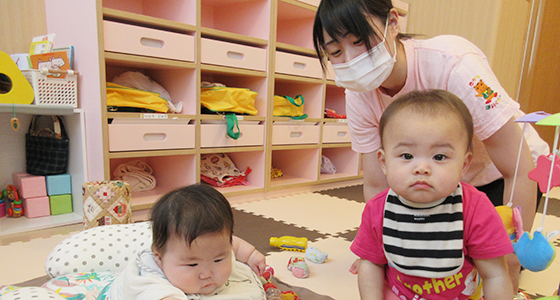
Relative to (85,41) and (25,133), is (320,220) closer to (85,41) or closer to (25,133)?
(85,41)

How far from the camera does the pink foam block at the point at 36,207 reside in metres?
1.59

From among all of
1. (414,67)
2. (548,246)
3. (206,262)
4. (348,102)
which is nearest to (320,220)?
(348,102)

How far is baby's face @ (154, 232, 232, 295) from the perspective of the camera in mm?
695

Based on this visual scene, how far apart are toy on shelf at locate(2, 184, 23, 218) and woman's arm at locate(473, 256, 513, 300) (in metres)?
1.83

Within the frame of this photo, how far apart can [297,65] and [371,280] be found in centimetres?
175

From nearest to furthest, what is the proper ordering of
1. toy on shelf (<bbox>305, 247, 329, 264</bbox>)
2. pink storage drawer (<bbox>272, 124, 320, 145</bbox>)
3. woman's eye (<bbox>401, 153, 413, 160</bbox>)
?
woman's eye (<bbox>401, 153, 413, 160</bbox>) < toy on shelf (<bbox>305, 247, 329, 264</bbox>) < pink storage drawer (<bbox>272, 124, 320, 145</bbox>)

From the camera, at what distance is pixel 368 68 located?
3.09 ft

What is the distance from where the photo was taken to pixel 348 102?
1214 mm

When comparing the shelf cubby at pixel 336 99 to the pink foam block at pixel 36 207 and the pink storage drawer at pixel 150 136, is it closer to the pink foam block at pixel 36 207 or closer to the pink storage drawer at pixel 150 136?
the pink storage drawer at pixel 150 136

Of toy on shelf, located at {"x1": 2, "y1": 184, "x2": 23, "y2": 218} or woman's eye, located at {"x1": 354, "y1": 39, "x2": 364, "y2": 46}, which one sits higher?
woman's eye, located at {"x1": 354, "y1": 39, "x2": 364, "y2": 46}

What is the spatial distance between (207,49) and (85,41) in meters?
0.56

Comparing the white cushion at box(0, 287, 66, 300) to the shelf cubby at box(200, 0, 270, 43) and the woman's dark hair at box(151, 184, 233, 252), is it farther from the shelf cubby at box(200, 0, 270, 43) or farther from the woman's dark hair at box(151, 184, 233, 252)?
the shelf cubby at box(200, 0, 270, 43)

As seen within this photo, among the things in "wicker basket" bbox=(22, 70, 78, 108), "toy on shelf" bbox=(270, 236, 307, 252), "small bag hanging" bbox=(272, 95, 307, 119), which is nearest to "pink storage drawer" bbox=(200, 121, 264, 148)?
"small bag hanging" bbox=(272, 95, 307, 119)

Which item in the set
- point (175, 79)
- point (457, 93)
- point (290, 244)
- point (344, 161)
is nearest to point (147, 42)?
point (175, 79)
